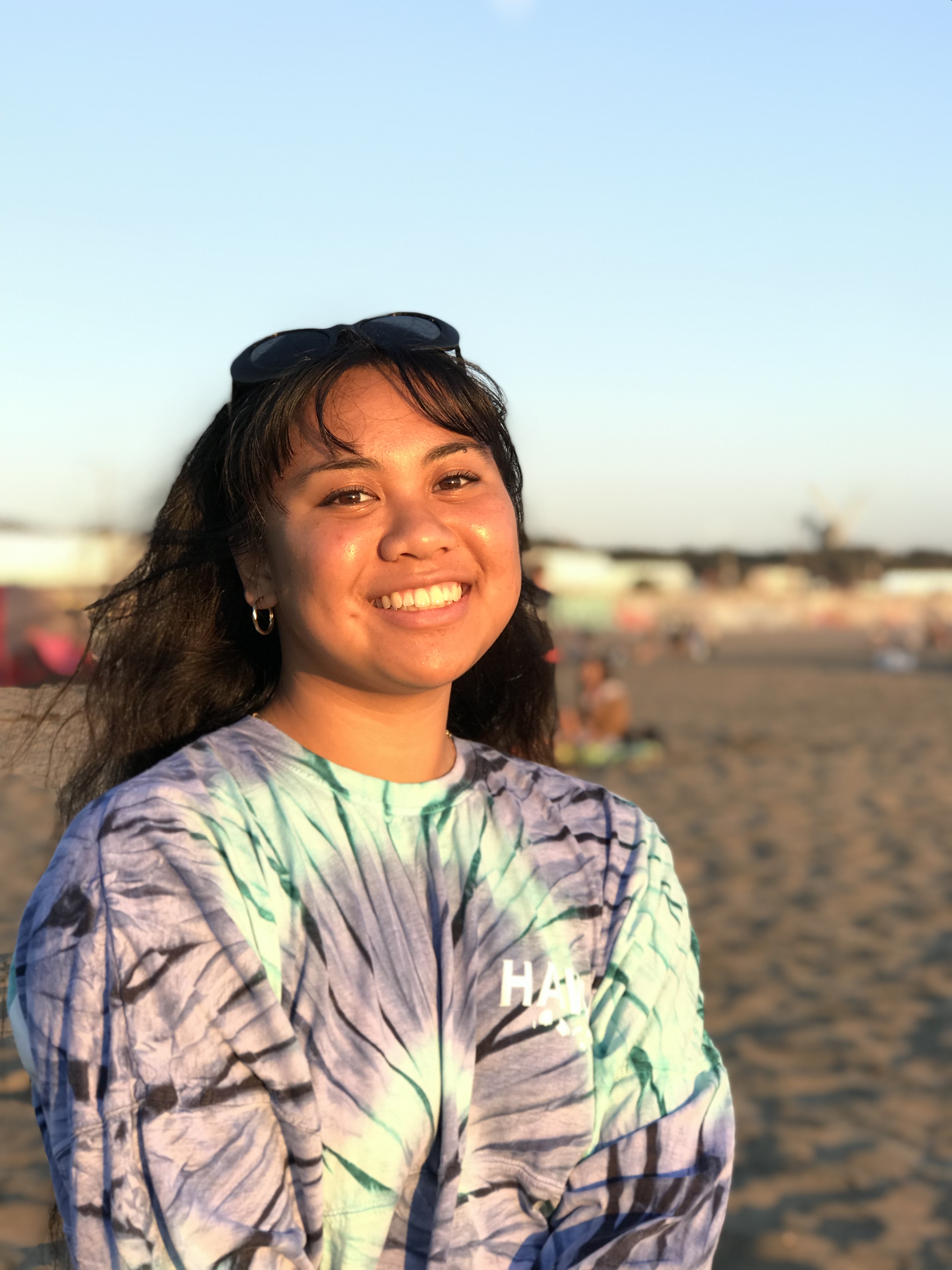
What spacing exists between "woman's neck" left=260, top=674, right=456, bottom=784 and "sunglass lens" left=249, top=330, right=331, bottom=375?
0.43 metres

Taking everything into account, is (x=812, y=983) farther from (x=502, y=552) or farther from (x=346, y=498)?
(x=346, y=498)

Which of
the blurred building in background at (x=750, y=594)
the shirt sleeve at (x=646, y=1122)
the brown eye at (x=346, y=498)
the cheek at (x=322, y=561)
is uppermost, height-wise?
the brown eye at (x=346, y=498)

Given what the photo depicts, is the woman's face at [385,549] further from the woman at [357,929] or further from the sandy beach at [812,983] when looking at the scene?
the sandy beach at [812,983]

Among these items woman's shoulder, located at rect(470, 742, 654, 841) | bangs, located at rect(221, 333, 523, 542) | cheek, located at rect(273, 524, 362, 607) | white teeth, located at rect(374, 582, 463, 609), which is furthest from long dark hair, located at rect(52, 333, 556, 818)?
woman's shoulder, located at rect(470, 742, 654, 841)

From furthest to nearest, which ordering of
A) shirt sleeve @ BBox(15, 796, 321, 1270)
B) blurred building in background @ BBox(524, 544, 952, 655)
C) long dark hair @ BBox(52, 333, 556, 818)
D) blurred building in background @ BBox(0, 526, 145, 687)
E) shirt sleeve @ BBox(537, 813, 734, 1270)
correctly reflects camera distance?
blurred building in background @ BBox(524, 544, 952, 655) < blurred building in background @ BBox(0, 526, 145, 687) < long dark hair @ BBox(52, 333, 556, 818) < shirt sleeve @ BBox(537, 813, 734, 1270) < shirt sleeve @ BBox(15, 796, 321, 1270)

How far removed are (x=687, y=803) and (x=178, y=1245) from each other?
7.62 m

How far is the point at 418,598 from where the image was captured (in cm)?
149

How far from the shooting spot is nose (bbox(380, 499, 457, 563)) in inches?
58.4

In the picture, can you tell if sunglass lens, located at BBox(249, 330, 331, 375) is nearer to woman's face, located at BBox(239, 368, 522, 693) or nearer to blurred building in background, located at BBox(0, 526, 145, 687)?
woman's face, located at BBox(239, 368, 522, 693)

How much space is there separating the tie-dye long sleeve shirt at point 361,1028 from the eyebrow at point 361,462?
35cm

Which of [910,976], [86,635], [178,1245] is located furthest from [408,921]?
[910,976]

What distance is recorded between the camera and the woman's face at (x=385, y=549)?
1.49 metres

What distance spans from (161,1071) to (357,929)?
0.28m

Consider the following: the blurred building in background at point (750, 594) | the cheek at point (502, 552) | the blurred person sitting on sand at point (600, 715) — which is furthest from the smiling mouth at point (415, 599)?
the blurred building in background at point (750, 594)
